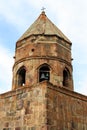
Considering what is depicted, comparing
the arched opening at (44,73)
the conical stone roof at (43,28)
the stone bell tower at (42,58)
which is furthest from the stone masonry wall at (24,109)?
the conical stone roof at (43,28)

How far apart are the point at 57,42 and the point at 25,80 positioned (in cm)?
233

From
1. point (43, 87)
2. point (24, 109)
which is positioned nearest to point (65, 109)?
point (43, 87)

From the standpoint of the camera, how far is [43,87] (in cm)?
1127

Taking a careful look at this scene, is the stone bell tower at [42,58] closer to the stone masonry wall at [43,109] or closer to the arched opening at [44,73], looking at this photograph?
the arched opening at [44,73]

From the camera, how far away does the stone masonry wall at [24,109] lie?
428 inches

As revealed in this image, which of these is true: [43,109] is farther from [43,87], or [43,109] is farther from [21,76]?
[21,76]

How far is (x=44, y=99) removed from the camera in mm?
10977

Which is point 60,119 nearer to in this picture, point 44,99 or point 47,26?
point 44,99

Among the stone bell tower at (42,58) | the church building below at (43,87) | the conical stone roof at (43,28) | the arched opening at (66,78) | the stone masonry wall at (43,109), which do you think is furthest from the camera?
the conical stone roof at (43,28)

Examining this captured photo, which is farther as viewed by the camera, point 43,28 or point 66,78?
point 43,28

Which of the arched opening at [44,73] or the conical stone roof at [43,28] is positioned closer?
the arched opening at [44,73]

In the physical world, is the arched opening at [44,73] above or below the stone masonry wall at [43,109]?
above

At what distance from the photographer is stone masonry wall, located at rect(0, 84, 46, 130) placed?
10883 millimetres

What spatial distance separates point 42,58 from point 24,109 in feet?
8.29
